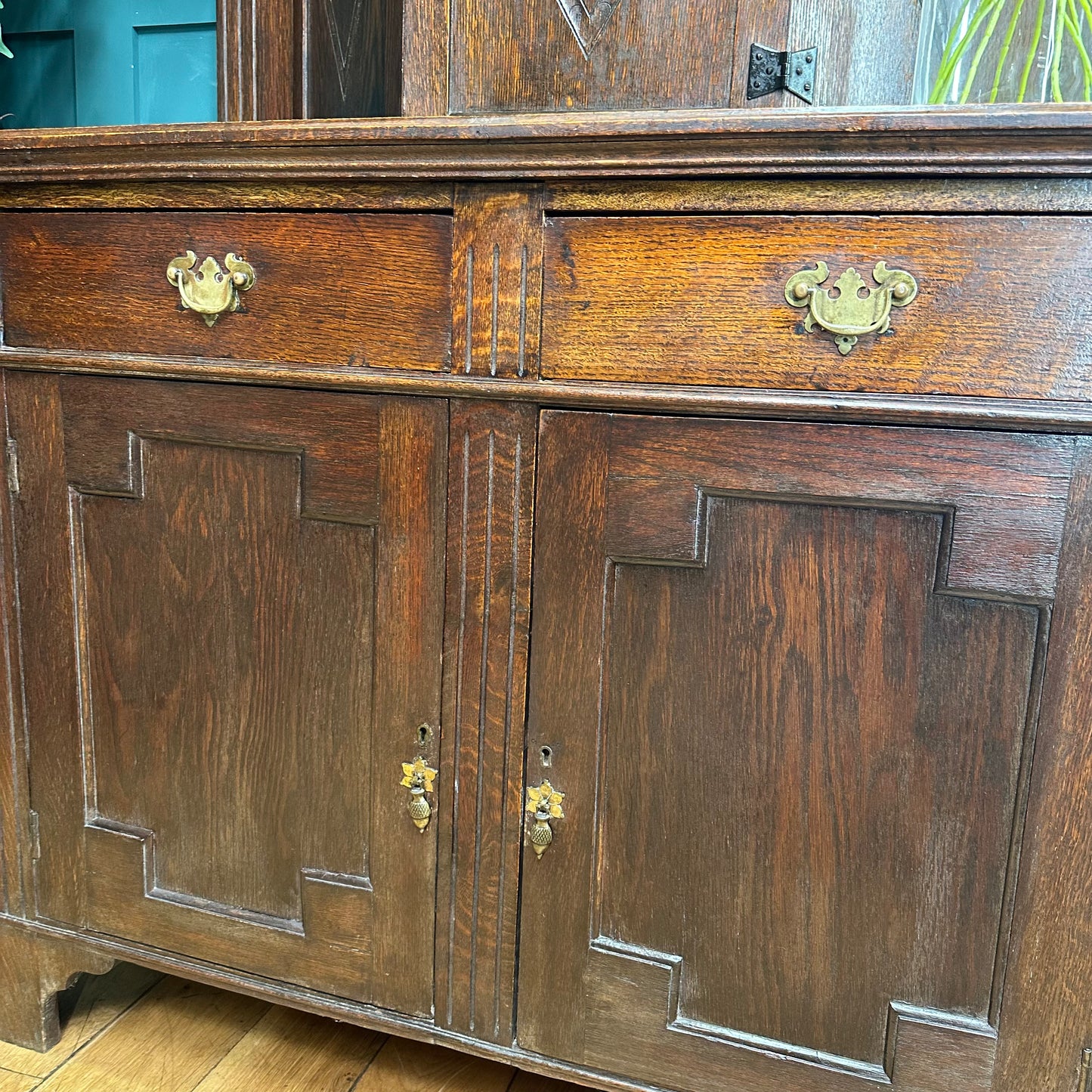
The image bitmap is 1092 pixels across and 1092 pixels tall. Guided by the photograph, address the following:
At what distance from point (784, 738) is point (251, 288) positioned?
53cm

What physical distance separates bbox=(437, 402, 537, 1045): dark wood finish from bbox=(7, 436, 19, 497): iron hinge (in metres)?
0.42

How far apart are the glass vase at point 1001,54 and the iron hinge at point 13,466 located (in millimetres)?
856

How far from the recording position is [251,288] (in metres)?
0.73

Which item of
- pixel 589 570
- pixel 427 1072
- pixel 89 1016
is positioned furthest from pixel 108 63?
pixel 427 1072

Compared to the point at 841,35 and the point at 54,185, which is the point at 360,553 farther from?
the point at 841,35

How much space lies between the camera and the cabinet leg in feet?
3.01

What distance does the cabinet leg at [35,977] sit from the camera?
3.01ft

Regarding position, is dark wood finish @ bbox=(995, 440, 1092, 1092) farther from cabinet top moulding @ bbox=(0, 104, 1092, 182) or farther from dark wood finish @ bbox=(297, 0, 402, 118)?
dark wood finish @ bbox=(297, 0, 402, 118)

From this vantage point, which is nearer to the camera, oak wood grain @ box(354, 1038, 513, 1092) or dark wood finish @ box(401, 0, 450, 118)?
dark wood finish @ box(401, 0, 450, 118)

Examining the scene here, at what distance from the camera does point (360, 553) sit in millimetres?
746

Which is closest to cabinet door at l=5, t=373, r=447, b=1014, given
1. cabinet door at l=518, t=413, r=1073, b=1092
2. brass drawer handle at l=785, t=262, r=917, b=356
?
cabinet door at l=518, t=413, r=1073, b=1092

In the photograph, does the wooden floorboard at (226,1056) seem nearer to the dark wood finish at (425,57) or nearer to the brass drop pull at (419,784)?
the brass drop pull at (419,784)

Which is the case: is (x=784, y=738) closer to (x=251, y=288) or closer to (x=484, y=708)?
(x=484, y=708)

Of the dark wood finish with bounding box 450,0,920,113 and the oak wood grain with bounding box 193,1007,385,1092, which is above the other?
the dark wood finish with bounding box 450,0,920,113
